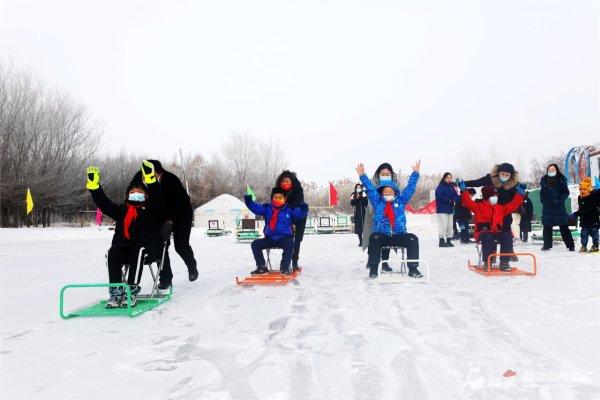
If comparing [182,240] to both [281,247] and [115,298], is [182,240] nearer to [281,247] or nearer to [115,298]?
[115,298]

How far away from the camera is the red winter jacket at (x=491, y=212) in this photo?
744cm

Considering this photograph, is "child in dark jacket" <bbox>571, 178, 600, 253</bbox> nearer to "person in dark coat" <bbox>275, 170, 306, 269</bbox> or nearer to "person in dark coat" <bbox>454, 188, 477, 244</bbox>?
"person in dark coat" <bbox>454, 188, 477, 244</bbox>

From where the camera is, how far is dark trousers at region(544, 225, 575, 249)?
9875 millimetres

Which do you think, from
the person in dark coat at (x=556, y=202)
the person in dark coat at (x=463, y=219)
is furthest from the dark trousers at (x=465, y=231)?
the person in dark coat at (x=556, y=202)

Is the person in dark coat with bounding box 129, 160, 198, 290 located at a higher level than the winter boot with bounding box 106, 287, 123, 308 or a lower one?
higher

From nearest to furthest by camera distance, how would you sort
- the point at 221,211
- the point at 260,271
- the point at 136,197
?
the point at 136,197 → the point at 260,271 → the point at 221,211

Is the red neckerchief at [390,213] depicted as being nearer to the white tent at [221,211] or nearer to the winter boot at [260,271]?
the winter boot at [260,271]

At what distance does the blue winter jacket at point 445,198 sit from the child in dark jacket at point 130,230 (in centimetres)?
835

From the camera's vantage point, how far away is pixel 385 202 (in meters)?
7.26

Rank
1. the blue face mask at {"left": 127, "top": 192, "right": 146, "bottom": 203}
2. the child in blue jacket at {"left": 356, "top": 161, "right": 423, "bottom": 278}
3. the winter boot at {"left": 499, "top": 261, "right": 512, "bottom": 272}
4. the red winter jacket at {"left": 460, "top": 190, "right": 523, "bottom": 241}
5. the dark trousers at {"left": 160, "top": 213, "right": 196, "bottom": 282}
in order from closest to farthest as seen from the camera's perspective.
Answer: the blue face mask at {"left": 127, "top": 192, "right": 146, "bottom": 203}
the dark trousers at {"left": 160, "top": 213, "right": 196, "bottom": 282}
the winter boot at {"left": 499, "top": 261, "right": 512, "bottom": 272}
the child in blue jacket at {"left": 356, "top": 161, "right": 423, "bottom": 278}
the red winter jacket at {"left": 460, "top": 190, "right": 523, "bottom": 241}

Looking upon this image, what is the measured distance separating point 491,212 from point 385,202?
1.80 meters

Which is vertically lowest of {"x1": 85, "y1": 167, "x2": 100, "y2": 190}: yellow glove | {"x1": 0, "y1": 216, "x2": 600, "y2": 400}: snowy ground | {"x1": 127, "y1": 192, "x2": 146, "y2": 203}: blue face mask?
{"x1": 0, "y1": 216, "x2": 600, "y2": 400}: snowy ground

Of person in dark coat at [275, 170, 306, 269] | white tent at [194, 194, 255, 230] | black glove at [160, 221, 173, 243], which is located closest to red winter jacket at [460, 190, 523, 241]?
person in dark coat at [275, 170, 306, 269]

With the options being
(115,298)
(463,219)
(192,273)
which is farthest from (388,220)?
(463,219)
